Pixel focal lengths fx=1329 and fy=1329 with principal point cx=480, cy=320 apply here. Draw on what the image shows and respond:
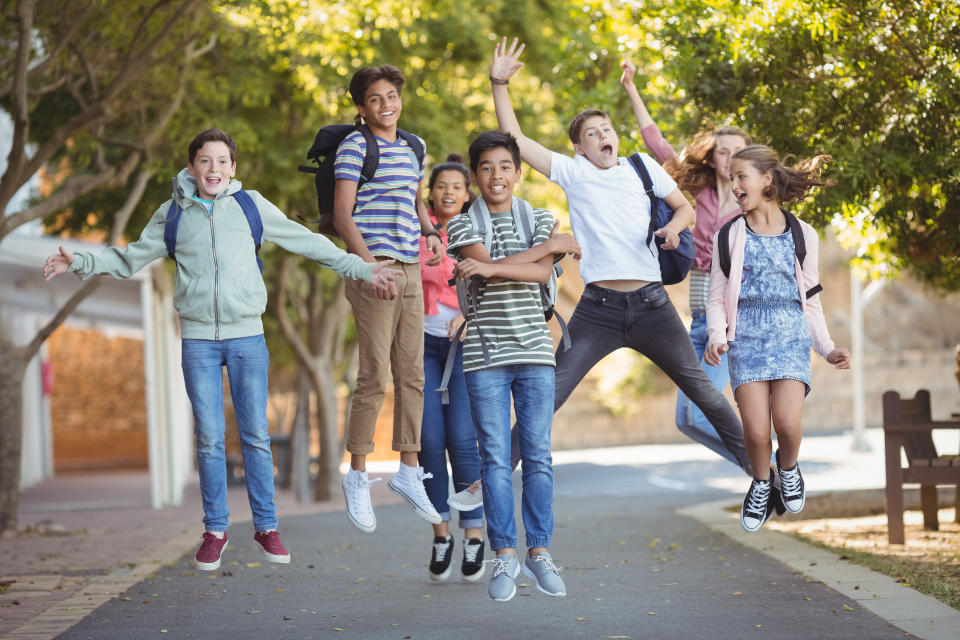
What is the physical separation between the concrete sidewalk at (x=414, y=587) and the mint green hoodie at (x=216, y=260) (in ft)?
5.94

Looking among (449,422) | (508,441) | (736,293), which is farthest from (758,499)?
(449,422)

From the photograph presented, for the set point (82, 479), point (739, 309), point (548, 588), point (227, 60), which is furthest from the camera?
point (82, 479)

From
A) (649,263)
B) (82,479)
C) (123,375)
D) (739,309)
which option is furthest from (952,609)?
(123,375)

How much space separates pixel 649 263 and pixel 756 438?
3.52 ft

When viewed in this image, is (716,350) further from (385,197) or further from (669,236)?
(385,197)

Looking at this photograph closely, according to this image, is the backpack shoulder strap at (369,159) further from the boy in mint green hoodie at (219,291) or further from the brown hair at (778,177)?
the brown hair at (778,177)

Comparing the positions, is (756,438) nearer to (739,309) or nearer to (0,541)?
(739,309)

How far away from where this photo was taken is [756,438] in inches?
267

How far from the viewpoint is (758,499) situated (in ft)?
22.4

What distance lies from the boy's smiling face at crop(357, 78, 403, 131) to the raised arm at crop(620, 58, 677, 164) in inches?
57.8

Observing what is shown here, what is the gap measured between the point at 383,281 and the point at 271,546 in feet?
4.57

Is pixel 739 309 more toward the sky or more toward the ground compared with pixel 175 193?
more toward the ground

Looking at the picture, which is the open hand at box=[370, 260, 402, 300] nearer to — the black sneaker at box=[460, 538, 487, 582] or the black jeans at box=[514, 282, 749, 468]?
the black jeans at box=[514, 282, 749, 468]

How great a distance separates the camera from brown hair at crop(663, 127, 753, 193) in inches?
303
